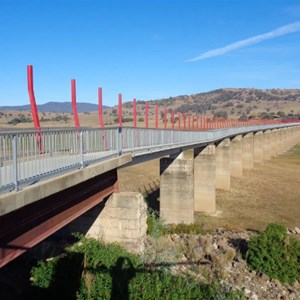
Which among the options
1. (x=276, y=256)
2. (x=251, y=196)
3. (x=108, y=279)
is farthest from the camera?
(x=251, y=196)

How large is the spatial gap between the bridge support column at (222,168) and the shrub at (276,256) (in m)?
21.2

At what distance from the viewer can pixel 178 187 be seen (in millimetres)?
22719

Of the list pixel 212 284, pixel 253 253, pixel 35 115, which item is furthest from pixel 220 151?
pixel 35 115

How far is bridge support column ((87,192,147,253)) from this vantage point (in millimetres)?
12734

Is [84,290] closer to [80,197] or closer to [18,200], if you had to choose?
[80,197]

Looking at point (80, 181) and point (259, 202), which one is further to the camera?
point (259, 202)

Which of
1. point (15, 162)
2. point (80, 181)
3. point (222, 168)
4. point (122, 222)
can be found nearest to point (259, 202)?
point (222, 168)

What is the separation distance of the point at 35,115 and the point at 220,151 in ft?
89.9

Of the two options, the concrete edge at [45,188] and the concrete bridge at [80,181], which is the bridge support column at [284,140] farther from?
the concrete edge at [45,188]

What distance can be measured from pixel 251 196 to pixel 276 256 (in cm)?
2086

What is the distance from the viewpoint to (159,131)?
53.8ft

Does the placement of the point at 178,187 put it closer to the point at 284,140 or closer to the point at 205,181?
the point at 205,181

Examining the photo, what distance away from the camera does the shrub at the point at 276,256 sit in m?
13.1

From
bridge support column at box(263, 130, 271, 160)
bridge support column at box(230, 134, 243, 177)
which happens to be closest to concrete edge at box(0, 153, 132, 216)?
bridge support column at box(230, 134, 243, 177)
